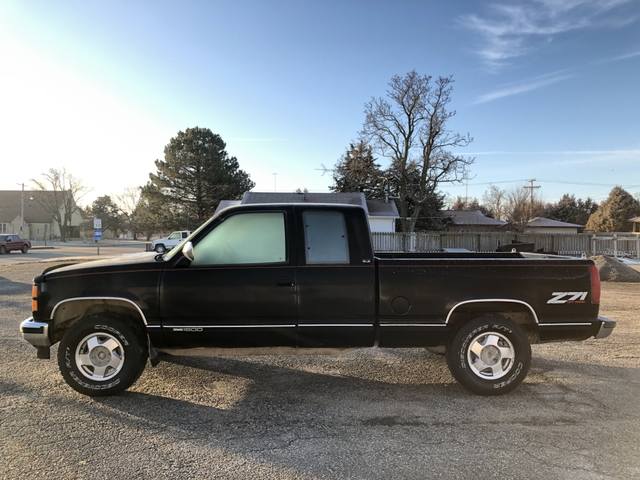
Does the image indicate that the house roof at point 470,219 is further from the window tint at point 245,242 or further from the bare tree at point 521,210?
the window tint at point 245,242

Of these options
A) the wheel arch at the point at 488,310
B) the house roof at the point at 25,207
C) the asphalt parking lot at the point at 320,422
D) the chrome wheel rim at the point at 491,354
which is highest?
the house roof at the point at 25,207

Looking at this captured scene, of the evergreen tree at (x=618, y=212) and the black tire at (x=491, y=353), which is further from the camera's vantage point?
the evergreen tree at (x=618, y=212)

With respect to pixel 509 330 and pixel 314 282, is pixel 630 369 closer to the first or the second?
pixel 509 330

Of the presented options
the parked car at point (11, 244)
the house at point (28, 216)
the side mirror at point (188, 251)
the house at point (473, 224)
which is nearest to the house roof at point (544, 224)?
the house at point (473, 224)

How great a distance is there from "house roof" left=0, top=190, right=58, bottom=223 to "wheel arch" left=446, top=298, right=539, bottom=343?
82749mm

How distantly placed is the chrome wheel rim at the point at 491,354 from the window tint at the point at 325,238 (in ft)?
5.35

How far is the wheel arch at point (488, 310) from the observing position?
14.3 feet

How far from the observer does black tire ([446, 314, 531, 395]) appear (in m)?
4.38

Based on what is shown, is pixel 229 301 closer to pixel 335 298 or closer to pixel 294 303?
pixel 294 303

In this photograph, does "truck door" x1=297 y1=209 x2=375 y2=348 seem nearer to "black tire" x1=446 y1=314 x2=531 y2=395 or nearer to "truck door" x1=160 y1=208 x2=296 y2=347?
"truck door" x1=160 y1=208 x2=296 y2=347

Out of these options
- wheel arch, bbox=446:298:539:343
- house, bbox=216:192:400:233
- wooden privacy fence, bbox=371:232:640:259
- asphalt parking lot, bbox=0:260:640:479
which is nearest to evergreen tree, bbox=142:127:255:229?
house, bbox=216:192:400:233

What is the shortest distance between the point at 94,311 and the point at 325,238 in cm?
252

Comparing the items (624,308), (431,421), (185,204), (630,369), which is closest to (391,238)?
(624,308)

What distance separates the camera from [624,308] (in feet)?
32.3
